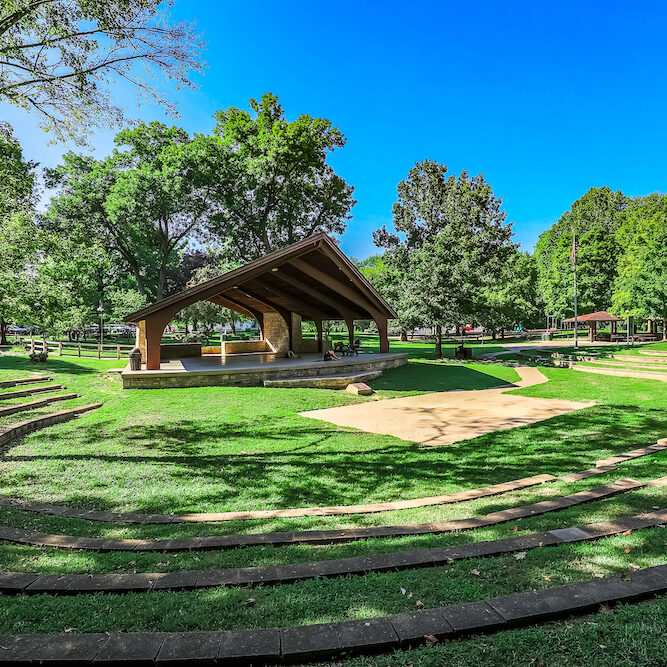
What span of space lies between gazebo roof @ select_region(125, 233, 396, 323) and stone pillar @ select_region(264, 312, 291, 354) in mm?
549

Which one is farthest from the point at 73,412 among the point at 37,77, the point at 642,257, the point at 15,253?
the point at 642,257

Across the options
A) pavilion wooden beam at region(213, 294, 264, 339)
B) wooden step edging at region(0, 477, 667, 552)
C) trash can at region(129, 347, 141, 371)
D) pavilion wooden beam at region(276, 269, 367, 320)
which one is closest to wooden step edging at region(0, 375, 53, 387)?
trash can at region(129, 347, 141, 371)

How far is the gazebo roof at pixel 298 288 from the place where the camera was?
561 inches

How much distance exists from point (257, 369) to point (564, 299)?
33.7 metres

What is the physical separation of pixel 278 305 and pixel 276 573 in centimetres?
1976

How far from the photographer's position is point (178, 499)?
5.09 meters

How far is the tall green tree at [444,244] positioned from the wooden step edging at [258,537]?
71.1 feet

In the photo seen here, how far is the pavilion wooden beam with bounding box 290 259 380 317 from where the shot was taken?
52.5 feet

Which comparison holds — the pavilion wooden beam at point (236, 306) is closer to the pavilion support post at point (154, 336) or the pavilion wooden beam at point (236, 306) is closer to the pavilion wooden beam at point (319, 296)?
the pavilion wooden beam at point (319, 296)

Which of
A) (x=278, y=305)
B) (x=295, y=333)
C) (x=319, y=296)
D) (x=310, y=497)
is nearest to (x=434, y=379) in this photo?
(x=319, y=296)

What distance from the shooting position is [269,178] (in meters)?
27.7

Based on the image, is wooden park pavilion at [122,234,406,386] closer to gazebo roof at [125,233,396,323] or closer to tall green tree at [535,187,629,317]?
gazebo roof at [125,233,396,323]

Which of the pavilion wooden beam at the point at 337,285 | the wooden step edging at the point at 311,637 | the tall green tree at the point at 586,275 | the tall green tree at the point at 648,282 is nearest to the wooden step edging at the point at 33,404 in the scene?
the pavilion wooden beam at the point at 337,285

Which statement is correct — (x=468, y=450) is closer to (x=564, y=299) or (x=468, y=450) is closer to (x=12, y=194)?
(x=12, y=194)
